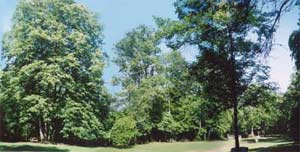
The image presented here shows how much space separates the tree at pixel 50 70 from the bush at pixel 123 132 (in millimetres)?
1642

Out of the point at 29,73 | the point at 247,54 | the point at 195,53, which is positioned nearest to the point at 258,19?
the point at 247,54

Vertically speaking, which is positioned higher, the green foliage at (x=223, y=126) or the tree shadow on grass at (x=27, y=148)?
the green foliage at (x=223, y=126)

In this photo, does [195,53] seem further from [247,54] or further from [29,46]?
[29,46]

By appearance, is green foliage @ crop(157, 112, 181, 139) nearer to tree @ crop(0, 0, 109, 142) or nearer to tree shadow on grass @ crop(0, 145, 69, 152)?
tree @ crop(0, 0, 109, 142)

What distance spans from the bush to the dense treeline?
0.06 m

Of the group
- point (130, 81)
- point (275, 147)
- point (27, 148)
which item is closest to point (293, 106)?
point (275, 147)

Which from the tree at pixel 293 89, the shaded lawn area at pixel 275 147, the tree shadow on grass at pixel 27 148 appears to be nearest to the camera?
the tree at pixel 293 89

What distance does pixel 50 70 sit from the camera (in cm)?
2372

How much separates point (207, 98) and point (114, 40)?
13370 millimetres

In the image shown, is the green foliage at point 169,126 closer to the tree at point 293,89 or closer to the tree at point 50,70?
the tree at point 50,70

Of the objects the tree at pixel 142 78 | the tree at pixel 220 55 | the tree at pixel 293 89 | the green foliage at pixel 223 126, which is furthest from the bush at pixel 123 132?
the tree at pixel 220 55

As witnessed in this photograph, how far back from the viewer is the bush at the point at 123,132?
27.4 m

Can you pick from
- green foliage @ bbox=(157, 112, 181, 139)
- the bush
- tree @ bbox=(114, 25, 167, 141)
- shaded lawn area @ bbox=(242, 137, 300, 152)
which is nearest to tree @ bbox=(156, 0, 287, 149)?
shaded lawn area @ bbox=(242, 137, 300, 152)

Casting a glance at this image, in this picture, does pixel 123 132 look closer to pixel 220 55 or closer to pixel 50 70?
pixel 50 70
